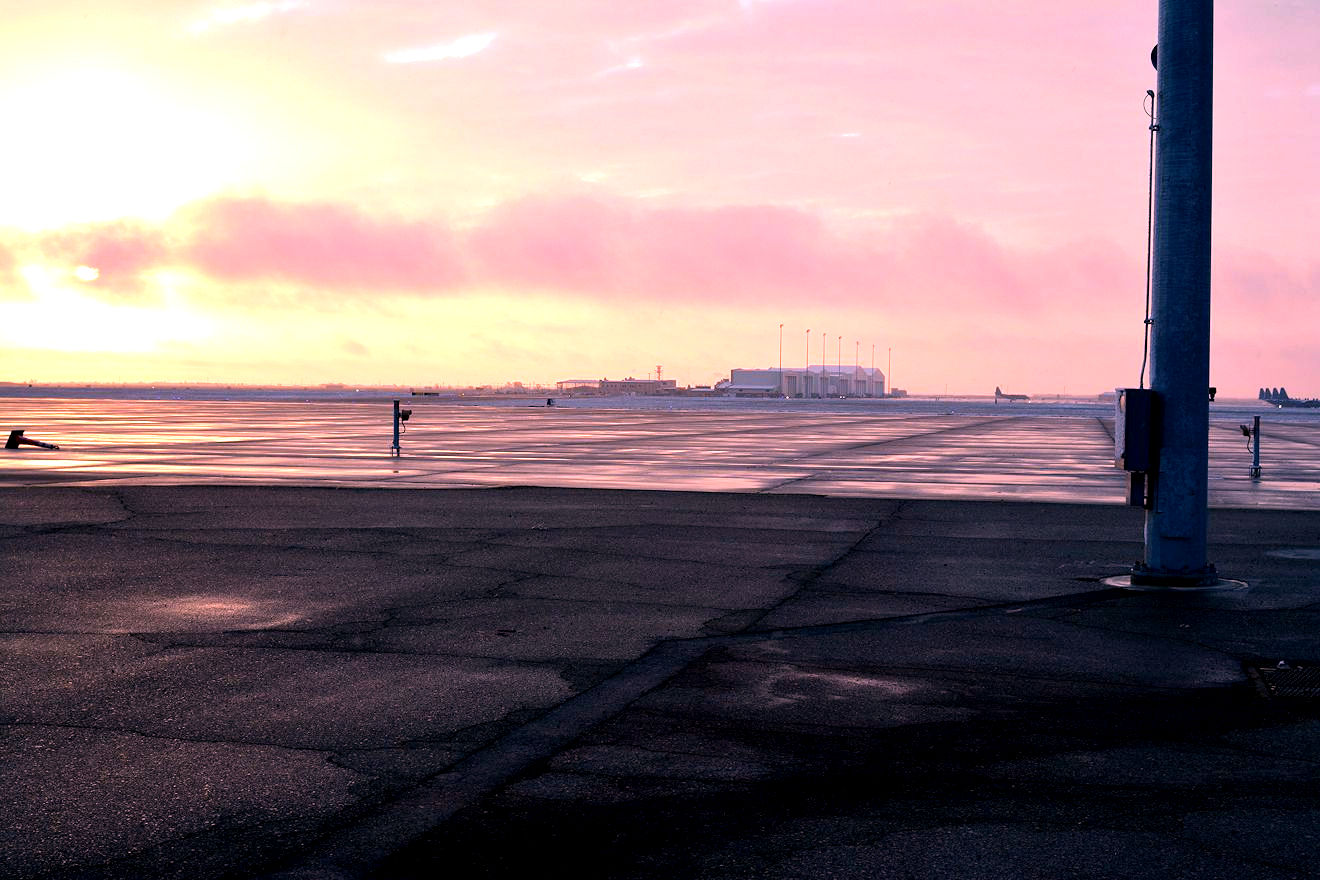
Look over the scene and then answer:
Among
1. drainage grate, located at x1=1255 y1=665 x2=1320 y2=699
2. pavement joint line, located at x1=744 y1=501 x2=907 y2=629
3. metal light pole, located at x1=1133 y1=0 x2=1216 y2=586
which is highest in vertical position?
metal light pole, located at x1=1133 y1=0 x2=1216 y2=586

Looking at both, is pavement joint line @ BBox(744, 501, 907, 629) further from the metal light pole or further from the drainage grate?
the drainage grate

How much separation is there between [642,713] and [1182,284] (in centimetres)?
708

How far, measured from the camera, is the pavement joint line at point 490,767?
4.65m

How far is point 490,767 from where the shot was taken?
5.80m

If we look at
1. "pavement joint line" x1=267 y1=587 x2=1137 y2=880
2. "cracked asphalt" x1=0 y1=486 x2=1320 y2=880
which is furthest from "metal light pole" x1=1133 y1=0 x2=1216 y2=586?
"pavement joint line" x1=267 y1=587 x2=1137 y2=880

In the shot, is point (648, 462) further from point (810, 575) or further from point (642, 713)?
point (642, 713)

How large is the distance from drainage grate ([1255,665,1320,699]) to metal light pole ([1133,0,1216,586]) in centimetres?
347

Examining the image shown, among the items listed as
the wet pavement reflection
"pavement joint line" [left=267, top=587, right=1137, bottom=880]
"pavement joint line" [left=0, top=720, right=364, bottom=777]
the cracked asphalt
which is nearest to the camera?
"pavement joint line" [left=267, top=587, right=1137, bottom=880]

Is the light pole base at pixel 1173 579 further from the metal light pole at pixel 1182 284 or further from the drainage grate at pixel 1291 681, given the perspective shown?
the drainage grate at pixel 1291 681

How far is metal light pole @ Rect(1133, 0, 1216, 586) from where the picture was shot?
11.3 metres

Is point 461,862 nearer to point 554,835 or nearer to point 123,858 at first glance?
point 554,835

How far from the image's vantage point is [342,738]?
627cm

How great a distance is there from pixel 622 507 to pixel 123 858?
1320 centimetres

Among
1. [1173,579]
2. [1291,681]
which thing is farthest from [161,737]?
[1173,579]
